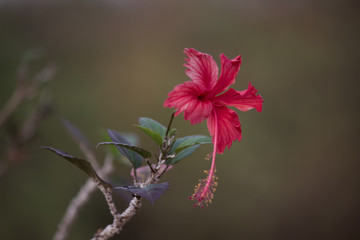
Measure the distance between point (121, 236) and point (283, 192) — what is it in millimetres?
888

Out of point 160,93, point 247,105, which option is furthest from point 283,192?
point 247,105

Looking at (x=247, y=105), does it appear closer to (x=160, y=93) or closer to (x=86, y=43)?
(x=160, y=93)

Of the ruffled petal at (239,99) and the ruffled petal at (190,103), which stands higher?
the ruffled petal at (190,103)

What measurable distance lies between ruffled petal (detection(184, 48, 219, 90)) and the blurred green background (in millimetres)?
1300

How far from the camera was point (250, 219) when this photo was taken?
6.13 feet

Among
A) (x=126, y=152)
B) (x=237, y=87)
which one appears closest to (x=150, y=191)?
(x=126, y=152)

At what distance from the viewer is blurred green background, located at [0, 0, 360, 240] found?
184 cm

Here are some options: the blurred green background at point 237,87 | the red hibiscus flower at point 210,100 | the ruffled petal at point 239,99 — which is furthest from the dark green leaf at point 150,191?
the blurred green background at point 237,87

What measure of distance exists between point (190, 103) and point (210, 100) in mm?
45

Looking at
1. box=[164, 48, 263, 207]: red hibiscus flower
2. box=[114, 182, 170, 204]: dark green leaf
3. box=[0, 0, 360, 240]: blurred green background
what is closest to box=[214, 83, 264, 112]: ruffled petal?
box=[164, 48, 263, 207]: red hibiscus flower

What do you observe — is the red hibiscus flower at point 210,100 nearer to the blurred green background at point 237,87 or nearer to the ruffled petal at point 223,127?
the ruffled petal at point 223,127

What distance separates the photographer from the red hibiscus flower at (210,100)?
479 millimetres

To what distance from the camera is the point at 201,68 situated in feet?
1.62

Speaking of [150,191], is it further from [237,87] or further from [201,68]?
[237,87]
